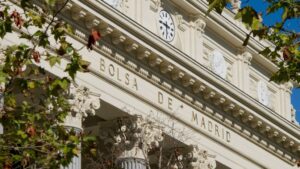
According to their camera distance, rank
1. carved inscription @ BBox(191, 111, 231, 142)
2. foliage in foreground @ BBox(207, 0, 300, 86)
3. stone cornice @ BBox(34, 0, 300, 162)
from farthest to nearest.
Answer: carved inscription @ BBox(191, 111, 231, 142), stone cornice @ BBox(34, 0, 300, 162), foliage in foreground @ BBox(207, 0, 300, 86)

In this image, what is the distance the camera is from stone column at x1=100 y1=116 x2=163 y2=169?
129 feet

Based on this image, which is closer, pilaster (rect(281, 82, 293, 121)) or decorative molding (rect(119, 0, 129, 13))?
decorative molding (rect(119, 0, 129, 13))

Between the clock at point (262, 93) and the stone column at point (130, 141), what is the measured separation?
12.3 meters

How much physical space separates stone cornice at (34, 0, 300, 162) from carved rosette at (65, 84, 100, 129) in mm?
2395

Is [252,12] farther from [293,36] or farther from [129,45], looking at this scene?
[129,45]

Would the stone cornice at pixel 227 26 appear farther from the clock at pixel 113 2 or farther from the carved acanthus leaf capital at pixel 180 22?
the clock at pixel 113 2

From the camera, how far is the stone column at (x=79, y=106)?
36.0 metres

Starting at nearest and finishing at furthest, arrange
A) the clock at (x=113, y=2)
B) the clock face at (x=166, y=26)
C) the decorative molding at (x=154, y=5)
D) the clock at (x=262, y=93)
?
the clock at (x=113, y=2) < the decorative molding at (x=154, y=5) < the clock face at (x=166, y=26) < the clock at (x=262, y=93)

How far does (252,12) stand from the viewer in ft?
62.7

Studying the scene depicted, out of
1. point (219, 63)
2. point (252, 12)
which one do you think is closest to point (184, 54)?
point (219, 63)

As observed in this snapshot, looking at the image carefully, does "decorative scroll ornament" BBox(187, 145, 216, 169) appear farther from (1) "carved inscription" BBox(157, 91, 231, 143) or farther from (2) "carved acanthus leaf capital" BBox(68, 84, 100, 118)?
(2) "carved acanthus leaf capital" BBox(68, 84, 100, 118)

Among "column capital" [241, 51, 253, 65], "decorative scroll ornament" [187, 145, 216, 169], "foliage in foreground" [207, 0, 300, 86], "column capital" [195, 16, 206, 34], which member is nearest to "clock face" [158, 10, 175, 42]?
"column capital" [195, 16, 206, 34]

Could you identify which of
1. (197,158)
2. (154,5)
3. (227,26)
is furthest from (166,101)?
(227,26)

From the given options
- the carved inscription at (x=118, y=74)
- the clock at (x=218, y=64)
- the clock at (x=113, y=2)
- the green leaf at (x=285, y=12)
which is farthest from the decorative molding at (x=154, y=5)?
the green leaf at (x=285, y=12)
